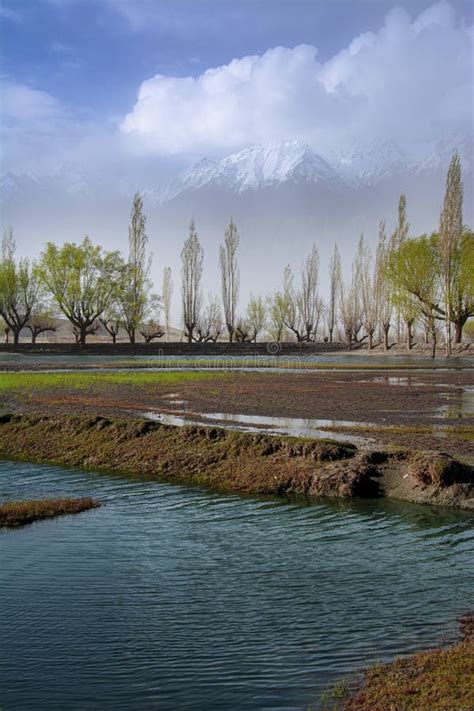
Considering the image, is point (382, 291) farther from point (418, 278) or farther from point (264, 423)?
point (264, 423)

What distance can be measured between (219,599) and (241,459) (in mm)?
7192

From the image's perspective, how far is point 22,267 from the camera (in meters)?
91.9

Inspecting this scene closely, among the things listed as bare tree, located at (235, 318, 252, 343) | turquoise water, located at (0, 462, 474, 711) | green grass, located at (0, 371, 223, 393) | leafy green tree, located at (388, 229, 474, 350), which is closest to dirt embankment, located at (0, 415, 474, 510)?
turquoise water, located at (0, 462, 474, 711)

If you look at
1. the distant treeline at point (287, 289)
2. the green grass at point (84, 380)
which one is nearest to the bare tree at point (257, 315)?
the distant treeline at point (287, 289)

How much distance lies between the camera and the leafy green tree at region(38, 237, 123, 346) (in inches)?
3282

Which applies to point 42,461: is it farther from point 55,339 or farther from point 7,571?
point 55,339

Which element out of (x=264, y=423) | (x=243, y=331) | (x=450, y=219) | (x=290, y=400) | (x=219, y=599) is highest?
(x=450, y=219)

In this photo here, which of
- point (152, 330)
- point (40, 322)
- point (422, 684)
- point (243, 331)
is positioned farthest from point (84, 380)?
point (243, 331)

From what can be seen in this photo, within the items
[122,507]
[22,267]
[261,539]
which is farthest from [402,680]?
[22,267]

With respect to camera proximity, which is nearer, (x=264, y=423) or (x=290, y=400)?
(x=264, y=423)

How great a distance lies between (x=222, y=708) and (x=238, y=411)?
18.4 metres

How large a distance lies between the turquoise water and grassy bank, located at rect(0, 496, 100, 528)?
1.02 feet

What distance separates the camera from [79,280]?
83.9m

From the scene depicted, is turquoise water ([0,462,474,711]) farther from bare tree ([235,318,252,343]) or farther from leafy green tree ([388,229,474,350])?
bare tree ([235,318,252,343])
